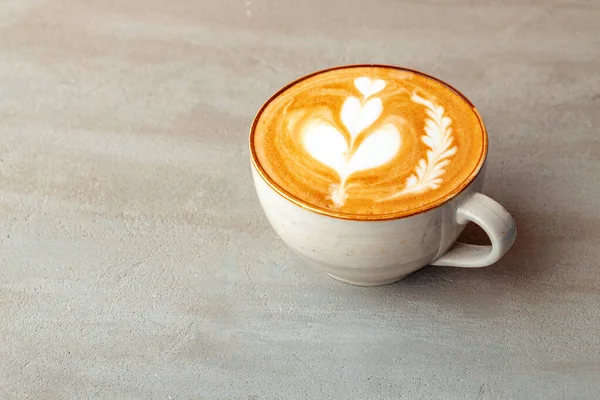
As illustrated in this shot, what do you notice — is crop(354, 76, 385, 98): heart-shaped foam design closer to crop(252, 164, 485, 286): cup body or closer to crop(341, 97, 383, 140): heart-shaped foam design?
crop(341, 97, 383, 140): heart-shaped foam design

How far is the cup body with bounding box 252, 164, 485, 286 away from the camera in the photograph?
870 mm

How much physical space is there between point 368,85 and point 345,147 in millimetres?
136

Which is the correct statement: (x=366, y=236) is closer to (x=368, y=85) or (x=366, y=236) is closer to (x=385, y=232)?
(x=385, y=232)

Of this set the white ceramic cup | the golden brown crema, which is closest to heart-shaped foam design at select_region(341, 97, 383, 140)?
the golden brown crema

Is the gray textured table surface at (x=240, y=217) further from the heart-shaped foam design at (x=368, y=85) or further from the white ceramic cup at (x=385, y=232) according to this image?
the heart-shaped foam design at (x=368, y=85)

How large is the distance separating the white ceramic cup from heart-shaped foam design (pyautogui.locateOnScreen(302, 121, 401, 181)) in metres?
0.08

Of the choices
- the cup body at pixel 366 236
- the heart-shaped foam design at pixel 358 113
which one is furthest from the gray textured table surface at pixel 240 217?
the heart-shaped foam design at pixel 358 113

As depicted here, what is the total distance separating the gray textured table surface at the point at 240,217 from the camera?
942mm

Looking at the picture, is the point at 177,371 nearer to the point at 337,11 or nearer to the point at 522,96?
the point at 522,96

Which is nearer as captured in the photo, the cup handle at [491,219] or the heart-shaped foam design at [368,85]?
the cup handle at [491,219]

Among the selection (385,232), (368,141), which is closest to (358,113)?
(368,141)

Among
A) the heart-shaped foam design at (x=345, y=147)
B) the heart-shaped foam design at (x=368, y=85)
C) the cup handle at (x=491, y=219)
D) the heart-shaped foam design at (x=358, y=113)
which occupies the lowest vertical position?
the cup handle at (x=491, y=219)

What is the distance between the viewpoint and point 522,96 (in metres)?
1.37

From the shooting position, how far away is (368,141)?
0.97 meters
